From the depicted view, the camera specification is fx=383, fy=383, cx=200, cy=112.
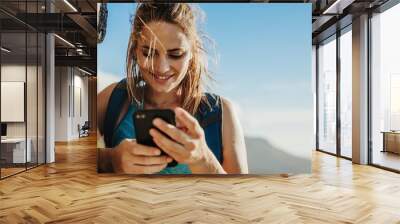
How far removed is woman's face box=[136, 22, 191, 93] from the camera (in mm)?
6219

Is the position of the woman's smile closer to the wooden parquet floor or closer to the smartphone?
the smartphone

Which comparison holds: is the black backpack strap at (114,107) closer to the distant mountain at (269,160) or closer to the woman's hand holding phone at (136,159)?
the woman's hand holding phone at (136,159)

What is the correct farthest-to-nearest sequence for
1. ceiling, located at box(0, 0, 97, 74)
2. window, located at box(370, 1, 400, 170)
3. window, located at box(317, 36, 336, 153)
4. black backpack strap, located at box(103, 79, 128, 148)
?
window, located at box(317, 36, 336, 153) → window, located at box(370, 1, 400, 170) → ceiling, located at box(0, 0, 97, 74) → black backpack strap, located at box(103, 79, 128, 148)

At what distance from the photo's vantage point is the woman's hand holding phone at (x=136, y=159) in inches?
245

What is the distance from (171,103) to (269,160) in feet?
6.20

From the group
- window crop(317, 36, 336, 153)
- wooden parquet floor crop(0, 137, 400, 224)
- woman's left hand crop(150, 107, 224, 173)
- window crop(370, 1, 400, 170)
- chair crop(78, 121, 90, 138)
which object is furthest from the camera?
chair crop(78, 121, 90, 138)

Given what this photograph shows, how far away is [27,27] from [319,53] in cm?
793

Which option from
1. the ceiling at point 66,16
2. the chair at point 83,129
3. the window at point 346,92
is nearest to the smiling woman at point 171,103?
the ceiling at point 66,16

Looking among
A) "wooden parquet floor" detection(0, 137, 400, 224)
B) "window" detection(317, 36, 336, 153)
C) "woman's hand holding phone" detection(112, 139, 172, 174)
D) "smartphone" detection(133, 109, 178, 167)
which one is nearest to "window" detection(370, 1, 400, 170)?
"wooden parquet floor" detection(0, 137, 400, 224)

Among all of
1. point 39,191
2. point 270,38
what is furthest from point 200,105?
point 39,191

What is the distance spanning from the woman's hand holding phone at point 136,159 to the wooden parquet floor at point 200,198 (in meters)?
0.17

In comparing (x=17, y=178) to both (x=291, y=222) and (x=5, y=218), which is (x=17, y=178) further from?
(x=291, y=222)

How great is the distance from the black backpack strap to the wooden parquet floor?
0.76 metres

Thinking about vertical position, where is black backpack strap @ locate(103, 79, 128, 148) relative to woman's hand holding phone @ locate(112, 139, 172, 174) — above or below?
above
